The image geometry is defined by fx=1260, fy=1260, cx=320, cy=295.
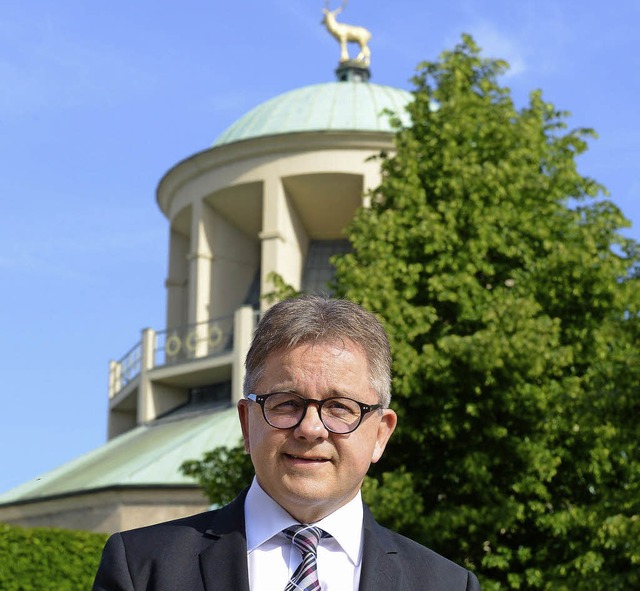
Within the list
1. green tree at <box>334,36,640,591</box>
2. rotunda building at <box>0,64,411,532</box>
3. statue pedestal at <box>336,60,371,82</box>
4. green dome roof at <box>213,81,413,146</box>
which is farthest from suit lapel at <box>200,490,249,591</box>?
statue pedestal at <box>336,60,371,82</box>

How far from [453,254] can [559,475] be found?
146 inches

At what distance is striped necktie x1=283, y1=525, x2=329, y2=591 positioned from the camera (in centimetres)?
338

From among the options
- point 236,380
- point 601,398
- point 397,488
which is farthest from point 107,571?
point 236,380

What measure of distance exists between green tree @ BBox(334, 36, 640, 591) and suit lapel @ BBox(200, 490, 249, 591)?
12711 millimetres

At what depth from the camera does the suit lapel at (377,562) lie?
11.5 feet

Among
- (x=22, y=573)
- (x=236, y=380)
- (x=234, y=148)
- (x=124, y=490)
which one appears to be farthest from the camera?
(x=234, y=148)

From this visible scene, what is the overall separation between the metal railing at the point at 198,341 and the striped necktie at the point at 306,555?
30.3 metres

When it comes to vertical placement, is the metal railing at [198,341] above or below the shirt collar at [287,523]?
above

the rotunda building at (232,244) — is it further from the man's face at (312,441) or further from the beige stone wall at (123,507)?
the man's face at (312,441)

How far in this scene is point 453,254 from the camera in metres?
19.5

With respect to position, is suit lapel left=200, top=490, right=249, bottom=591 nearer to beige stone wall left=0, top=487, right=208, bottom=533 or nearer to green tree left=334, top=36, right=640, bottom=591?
green tree left=334, top=36, right=640, bottom=591

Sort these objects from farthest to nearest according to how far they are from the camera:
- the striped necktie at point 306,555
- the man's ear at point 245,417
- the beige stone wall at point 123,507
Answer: the beige stone wall at point 123,507 < the man's ear at point 245,417 < the striped necktie at point 306,555

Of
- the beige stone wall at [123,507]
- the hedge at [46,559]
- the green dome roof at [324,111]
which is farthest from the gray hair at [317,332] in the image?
the green dome roof at [324,111]

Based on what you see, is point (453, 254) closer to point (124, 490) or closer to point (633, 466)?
point (633, 466)
